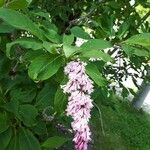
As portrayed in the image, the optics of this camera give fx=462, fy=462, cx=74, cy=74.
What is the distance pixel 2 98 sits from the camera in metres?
2.10

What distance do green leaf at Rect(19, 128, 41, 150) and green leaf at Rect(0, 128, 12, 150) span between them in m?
0.05

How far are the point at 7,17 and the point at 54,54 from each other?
20 centimetres

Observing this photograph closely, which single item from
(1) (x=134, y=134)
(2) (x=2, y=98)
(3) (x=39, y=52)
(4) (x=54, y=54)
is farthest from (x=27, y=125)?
(1) (x=134, y=134)

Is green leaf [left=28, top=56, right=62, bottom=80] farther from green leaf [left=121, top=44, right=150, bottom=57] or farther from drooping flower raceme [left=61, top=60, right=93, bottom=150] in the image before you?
green leaf [left=121, top=44, right=150, bottom=57]

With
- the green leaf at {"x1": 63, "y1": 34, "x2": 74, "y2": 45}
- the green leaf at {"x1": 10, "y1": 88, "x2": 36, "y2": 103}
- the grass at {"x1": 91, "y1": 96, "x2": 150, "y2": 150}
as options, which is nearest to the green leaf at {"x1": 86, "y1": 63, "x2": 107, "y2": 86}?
the green leaf at {"x1": 63, "y1": 34, "x2": 74, "y2": 45}

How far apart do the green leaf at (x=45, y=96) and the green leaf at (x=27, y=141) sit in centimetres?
14

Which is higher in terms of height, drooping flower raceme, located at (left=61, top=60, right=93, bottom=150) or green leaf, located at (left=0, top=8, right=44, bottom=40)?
green leaf, located at (left=0, top=8, right=44, bottom=40)

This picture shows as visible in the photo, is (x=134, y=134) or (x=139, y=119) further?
(x=139, y=119)

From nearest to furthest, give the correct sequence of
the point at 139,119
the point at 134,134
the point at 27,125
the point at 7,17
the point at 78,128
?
the point at 78,128 → the point at 7,17 → the point at 27,125 → the point at 134,134 → the point at 139,119

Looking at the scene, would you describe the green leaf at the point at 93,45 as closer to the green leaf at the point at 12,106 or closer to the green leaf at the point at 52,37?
the green leaf at the point at 52,37

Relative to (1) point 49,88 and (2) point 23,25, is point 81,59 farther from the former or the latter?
(1) point 49,88

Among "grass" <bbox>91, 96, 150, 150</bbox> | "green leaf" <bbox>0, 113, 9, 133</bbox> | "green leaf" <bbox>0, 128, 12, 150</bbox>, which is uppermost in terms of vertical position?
→ "green leaf" <bbox>0, 113, 9, 133</bbox>

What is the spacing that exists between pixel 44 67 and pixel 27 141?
67 cm

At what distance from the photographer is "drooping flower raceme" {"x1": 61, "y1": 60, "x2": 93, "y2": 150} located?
1410mm
